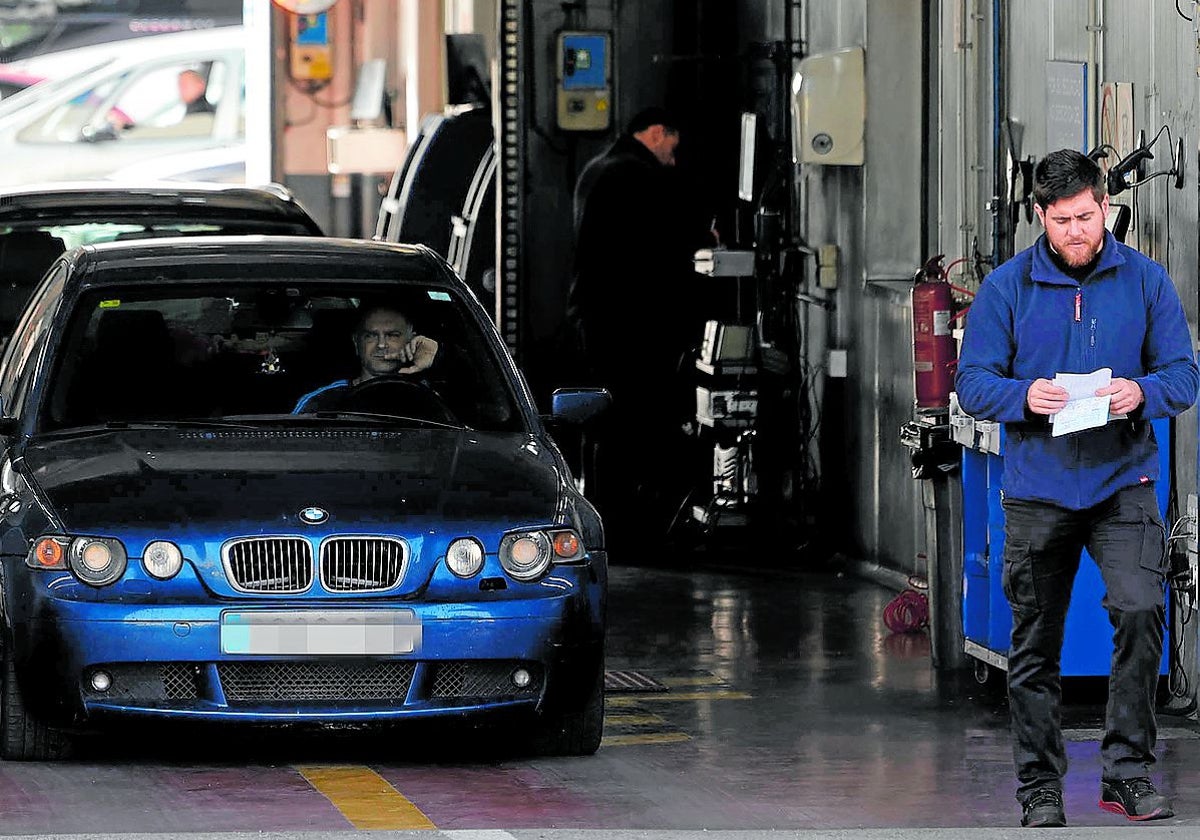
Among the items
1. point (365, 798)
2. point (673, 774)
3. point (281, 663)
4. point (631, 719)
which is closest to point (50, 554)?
point (281, 663)

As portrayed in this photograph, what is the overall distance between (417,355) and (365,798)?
1.93 m

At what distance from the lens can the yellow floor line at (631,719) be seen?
9.09m

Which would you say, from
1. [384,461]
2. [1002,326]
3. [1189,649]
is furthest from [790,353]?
[1002,326]

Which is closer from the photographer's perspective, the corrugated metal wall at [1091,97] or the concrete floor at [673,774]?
the concrete floor at [673,774]

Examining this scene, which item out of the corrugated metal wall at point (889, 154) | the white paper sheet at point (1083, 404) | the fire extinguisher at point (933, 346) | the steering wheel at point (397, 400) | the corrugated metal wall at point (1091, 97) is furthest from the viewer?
the fire extinguisher at point (933, 346)

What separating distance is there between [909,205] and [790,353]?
48.0 inches

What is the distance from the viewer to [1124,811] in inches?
286

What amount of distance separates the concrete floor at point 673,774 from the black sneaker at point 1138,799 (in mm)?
79

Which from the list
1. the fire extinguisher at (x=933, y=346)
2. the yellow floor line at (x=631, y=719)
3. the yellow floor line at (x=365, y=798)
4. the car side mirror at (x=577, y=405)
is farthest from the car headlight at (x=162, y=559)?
the fire extinguisher at (x=933, y=346)

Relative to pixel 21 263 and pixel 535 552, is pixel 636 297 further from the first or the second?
pixel 535 552

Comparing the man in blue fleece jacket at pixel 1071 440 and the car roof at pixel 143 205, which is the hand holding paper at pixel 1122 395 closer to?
the man in blue fleece jacket at pixel 1071 440

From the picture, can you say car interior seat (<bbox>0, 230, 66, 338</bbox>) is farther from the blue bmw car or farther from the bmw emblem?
the bmw emblem

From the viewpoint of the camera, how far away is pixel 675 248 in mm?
14688

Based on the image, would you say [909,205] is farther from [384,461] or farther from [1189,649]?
[384,461]
